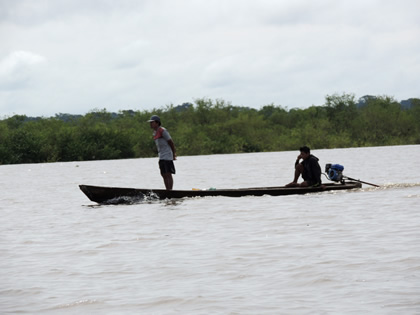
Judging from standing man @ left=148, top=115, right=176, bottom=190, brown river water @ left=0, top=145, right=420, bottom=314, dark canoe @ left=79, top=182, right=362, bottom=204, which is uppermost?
standing man @ left=148, top=115, right=176, bottom=190

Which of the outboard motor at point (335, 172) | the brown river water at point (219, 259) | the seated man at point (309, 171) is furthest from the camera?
the outboard motor at point (335, 172)

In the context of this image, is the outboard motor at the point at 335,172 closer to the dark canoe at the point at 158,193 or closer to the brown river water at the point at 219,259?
the dark canoe at the point at 158,193

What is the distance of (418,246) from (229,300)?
2.94 meters

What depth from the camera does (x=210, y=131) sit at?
77.8 m

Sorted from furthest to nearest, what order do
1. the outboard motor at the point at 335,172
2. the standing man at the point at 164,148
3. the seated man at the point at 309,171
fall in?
the outboard motor at the point at 335,172, the seated man at the point at 309,171, the standing man at the point at 164,148

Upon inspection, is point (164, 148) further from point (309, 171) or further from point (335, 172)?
point (335, 172)

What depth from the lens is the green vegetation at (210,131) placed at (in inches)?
2591

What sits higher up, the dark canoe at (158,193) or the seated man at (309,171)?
the seated man at (309,171)

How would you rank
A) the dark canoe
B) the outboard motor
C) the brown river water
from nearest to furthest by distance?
the brown river water → the dark canoe → the outboard motor

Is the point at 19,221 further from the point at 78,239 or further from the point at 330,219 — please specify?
the point at 330,219

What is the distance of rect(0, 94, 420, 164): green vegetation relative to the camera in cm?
6581

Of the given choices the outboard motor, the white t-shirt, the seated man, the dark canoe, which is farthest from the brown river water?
the outboard motor

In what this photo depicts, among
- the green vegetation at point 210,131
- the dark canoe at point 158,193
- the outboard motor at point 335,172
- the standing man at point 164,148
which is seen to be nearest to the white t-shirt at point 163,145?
the standing man at point 164,148

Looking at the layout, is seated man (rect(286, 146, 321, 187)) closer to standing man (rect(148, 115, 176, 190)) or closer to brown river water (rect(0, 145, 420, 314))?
brown river water (rect(0, 145, 420, 314))
